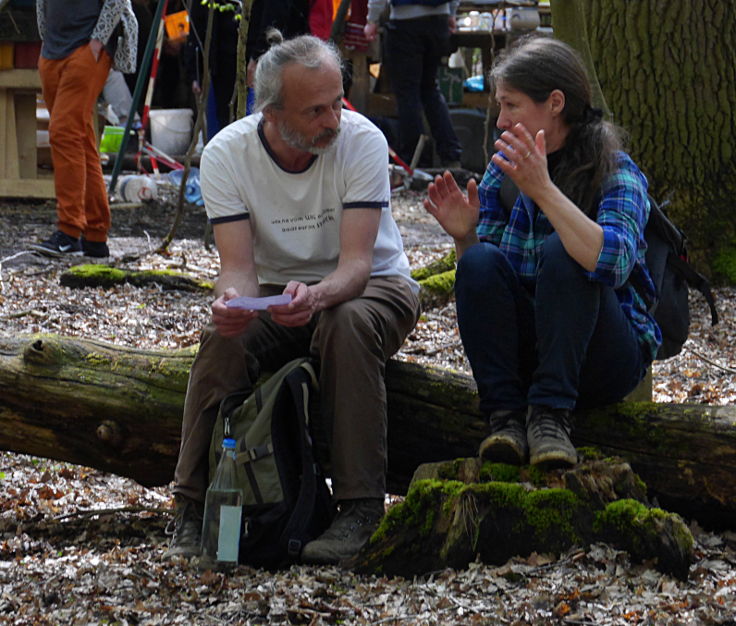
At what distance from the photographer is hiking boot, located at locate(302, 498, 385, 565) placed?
3.17 meters

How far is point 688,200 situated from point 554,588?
4002mm

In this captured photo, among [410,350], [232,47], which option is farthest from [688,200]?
[232,47]

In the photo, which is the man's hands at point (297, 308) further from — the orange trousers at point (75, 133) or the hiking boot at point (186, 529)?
the orange trousers at point (75, 133)

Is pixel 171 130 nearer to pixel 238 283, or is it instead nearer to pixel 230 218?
pixel 230 218

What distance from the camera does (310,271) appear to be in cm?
372

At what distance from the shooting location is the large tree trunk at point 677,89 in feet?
20.5

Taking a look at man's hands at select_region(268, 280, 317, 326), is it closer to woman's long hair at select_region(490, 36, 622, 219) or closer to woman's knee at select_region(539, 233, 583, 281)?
woman's knee at select_region(539, 233, 583, 281)

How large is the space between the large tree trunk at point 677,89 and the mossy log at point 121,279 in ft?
8.42

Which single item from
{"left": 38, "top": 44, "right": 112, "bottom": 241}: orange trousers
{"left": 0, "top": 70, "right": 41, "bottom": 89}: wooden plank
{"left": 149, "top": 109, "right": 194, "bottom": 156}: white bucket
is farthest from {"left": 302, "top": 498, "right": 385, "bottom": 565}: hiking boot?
{"left": 149, "top": 109, "right": 194, "bottom": 156}: white bucket

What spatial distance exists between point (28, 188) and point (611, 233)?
7178 millimetres

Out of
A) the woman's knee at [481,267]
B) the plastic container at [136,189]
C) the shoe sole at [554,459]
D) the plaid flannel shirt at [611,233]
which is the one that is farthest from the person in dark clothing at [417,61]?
the shoe sole at [554,459]

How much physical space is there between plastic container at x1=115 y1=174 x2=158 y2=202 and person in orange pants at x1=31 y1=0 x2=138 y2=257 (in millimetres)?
2382

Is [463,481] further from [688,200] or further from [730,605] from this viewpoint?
[688,200]

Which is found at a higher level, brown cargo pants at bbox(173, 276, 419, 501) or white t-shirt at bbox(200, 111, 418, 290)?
white t-shirt at bbox(200, 111, 418, 290)
